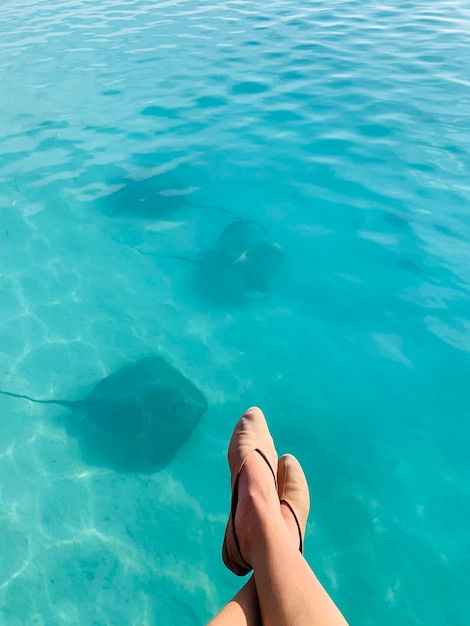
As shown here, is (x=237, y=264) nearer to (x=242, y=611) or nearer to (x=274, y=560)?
(x=274, y=560)

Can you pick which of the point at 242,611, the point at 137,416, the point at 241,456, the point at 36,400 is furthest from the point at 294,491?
the point at 36,400

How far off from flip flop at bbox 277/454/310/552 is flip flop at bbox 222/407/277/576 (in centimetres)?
10

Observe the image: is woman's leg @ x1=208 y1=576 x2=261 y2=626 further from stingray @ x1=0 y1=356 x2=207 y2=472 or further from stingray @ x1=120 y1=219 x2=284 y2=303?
stingray @ x1=120 y1=219 x2=284 y2=303

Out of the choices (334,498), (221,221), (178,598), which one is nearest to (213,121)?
(221,221)

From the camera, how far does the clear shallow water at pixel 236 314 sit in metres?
3.93

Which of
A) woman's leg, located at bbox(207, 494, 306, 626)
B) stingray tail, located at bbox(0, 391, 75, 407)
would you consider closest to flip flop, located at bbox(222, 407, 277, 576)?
woman's leg, located at bbox(207, 494, 306, 626)

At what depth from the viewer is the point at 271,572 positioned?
2637mm

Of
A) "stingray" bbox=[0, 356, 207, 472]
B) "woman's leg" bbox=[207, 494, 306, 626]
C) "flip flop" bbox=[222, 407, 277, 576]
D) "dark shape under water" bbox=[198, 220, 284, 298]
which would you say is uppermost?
"woman's leg" bbox=[207, 494, 306, 626]

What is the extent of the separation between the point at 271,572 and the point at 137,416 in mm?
2513

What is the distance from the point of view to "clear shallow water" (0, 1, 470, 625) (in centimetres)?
393

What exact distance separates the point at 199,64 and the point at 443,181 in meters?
7.16

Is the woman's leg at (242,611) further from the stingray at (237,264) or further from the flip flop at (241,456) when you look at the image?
the stingray at (237,264)

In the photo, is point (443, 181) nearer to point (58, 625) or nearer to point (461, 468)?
point (461, 468)

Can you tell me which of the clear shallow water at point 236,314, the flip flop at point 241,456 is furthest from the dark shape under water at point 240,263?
the flip flop at point 241,456
